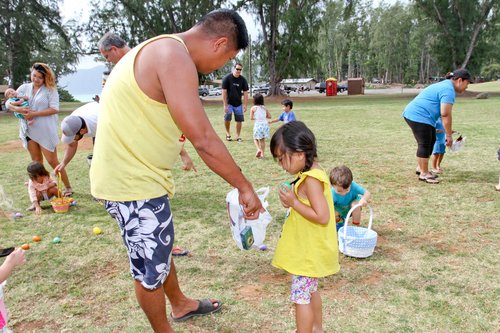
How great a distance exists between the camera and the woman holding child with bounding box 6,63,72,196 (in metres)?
5.35

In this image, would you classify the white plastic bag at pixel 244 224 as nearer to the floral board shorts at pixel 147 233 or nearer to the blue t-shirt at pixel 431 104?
the floral board shorts at pixel 147 233

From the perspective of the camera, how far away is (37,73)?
5.32 m

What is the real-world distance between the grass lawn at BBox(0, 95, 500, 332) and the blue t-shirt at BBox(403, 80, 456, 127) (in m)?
0.95

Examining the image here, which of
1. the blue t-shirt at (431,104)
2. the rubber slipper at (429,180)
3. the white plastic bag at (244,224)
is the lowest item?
the rubber slipper at (429,180)

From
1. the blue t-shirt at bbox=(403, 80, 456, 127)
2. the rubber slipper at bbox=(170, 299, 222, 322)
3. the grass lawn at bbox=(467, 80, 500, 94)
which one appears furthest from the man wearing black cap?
the grass lawn at bbox=(467, 80, 500, 94)

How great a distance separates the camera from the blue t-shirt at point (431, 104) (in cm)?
585

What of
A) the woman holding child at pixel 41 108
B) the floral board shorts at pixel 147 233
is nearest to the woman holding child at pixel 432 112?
the floral board shorts at pixel 147 233

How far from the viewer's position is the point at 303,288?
2352 millimetres

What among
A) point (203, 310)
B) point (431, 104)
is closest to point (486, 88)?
point (431, 104)

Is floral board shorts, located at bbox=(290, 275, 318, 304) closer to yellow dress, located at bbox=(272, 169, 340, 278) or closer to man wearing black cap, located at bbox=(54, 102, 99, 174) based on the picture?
yellow dress, located at bbox=(272, 169, 340, 278)

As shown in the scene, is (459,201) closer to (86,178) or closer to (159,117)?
(159,117)

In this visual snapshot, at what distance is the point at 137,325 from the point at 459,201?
4233mm

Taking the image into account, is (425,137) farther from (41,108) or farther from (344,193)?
(41,108)

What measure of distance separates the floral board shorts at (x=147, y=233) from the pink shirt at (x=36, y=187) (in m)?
3.72
